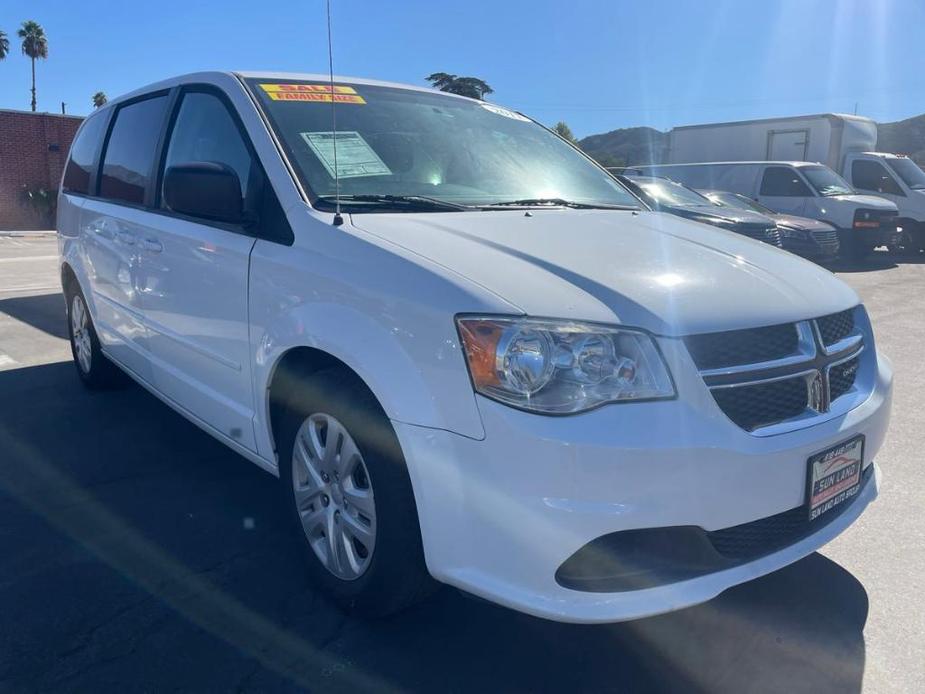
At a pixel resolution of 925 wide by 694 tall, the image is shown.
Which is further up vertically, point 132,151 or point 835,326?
point 132,151

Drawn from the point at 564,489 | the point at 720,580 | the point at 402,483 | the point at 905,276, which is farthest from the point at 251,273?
the point at 905,276

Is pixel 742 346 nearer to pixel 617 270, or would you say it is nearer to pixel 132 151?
pixel 617 270

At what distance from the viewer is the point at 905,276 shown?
41.5 ft

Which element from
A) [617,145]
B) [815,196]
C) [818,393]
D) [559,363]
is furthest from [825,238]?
[617,145]

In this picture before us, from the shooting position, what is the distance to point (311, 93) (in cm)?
338

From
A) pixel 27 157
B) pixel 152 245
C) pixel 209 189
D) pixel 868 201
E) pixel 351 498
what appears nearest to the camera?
pixel 351 498

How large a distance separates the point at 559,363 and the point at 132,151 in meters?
3.17

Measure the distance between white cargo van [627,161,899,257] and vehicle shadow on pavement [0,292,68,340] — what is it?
9.76 m

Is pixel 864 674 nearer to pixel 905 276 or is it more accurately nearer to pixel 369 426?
pixel 369 426

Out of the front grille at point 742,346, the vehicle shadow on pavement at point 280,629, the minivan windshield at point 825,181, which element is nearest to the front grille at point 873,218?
the minivan windshield at point 825,181

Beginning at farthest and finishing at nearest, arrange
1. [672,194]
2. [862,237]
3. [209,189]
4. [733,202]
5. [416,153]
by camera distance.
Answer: [862,237] < [733,202] < [672,194] < [416,153] < [209,189]

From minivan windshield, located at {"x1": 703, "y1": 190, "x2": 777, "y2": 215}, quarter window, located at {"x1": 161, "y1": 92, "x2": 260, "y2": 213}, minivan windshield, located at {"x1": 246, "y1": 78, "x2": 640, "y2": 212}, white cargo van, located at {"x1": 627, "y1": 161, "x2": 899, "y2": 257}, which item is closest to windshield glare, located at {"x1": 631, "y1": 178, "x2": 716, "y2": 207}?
minivan windshield, located at {"x1": 703, "y1": 190, "x2": 777, "y2": 215}

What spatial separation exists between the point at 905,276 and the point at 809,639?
11909mm

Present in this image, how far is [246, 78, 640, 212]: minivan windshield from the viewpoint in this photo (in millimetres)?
2967
